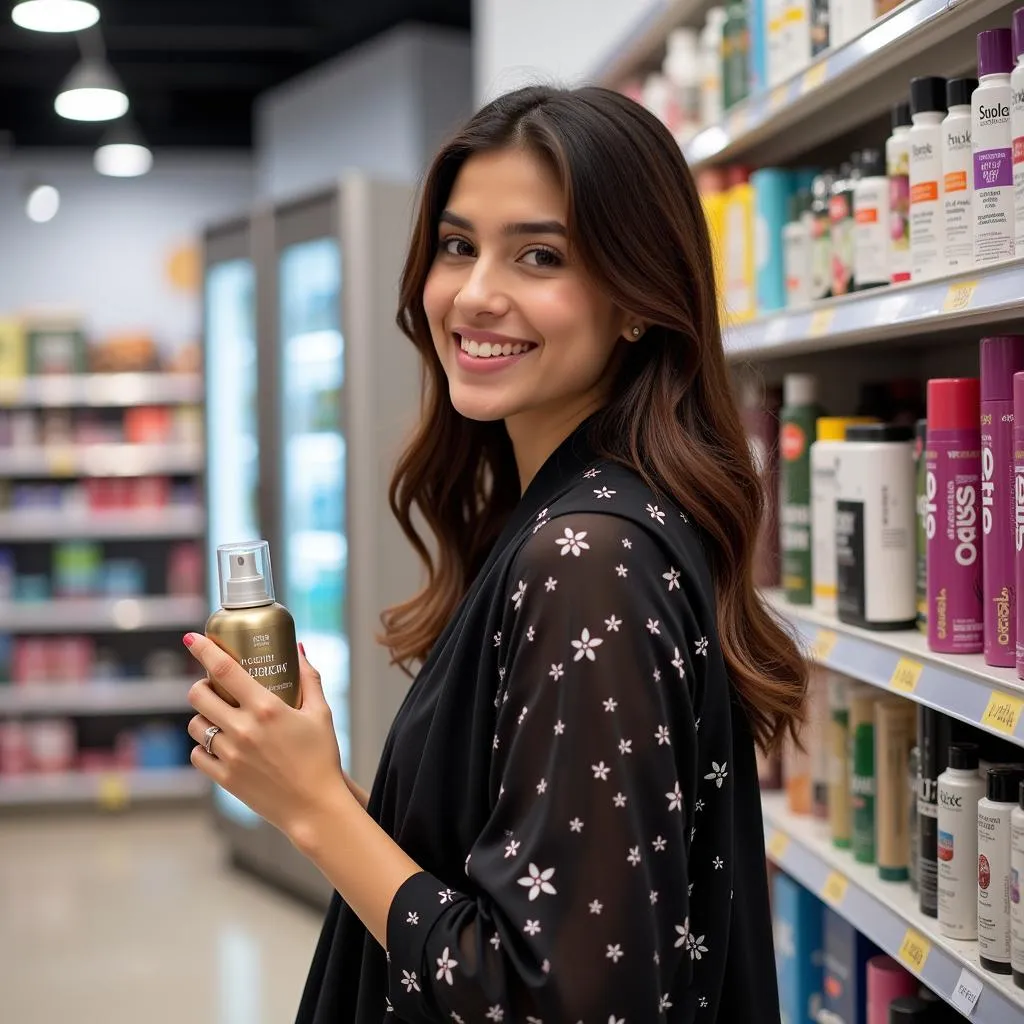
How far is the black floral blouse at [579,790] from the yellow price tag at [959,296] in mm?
554

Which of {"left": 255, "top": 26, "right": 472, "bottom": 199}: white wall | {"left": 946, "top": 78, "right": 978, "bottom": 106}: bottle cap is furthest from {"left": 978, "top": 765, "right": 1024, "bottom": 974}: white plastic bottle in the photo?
{"left": 255, "top": 26, "right": 472, "bottom": 199}: white wall

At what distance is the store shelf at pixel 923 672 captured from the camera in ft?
4.63

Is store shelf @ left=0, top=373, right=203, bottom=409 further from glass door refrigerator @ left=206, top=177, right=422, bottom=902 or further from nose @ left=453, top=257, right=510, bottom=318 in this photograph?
nose @ left=453, top=257, right=510, bottom=318

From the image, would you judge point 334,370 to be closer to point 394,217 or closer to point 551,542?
point 394,217

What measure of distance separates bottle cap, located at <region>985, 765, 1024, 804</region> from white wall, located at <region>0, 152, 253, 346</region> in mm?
7192

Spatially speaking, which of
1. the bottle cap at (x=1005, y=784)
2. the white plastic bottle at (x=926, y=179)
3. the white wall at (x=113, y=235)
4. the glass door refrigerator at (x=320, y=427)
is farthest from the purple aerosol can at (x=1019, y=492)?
the white wall at (x=113, y=235)

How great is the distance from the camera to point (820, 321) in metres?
1.97

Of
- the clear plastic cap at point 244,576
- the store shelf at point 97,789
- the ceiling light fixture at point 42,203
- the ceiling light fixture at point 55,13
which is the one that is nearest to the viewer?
the clear plastic cap at point 244,576

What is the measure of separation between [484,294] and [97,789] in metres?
5.61

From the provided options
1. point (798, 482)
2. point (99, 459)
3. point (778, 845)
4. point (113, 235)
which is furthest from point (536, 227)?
point (113, 235)

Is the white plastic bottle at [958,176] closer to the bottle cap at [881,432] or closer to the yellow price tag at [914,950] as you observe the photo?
the bottle cap at [881,432]

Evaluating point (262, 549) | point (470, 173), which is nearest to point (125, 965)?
point (262, 549)

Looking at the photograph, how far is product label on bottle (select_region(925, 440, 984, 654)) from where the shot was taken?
1620 mm

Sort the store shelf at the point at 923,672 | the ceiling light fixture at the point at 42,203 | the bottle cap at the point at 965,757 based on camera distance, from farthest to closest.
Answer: the ceiling light fixture at the point at 42,203 → the bottle cap at the point at 965,757 → the store shelf at the point at 923,672
